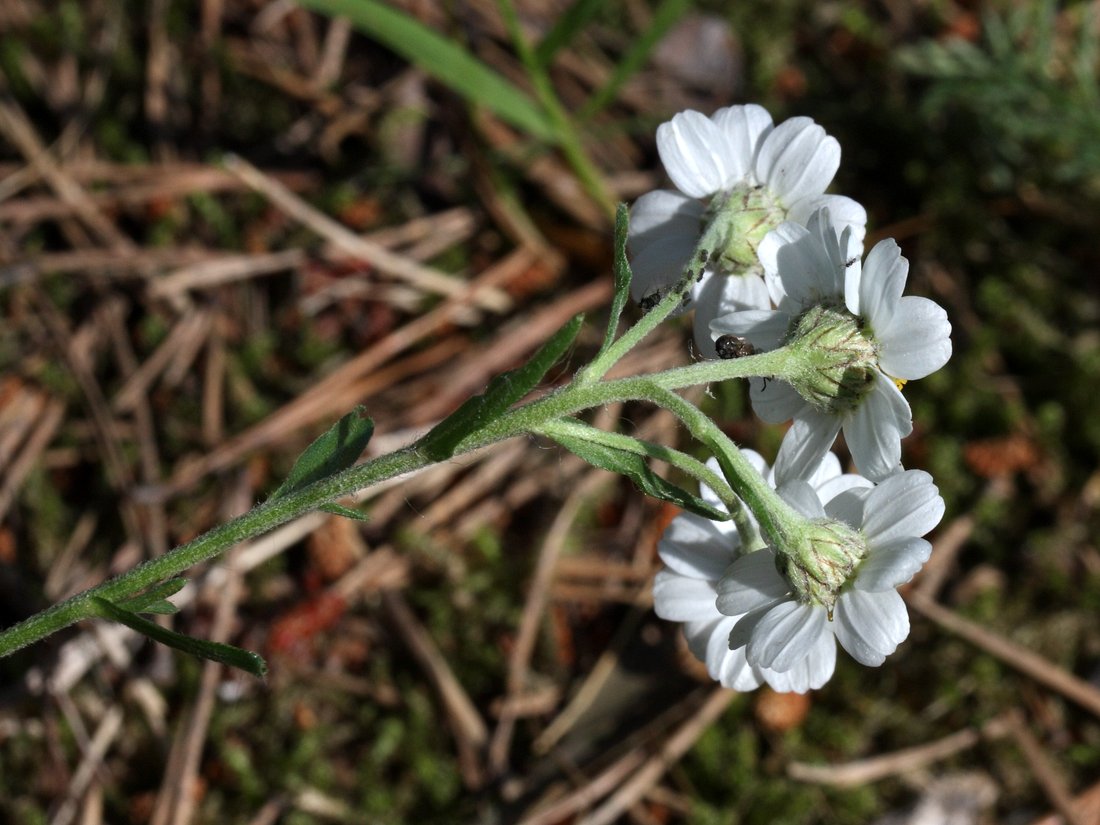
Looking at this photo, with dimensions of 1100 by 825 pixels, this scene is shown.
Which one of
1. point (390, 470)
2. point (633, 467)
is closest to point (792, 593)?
point (633, 467)

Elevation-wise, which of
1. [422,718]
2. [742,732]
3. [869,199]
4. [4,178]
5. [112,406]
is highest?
[4,178]

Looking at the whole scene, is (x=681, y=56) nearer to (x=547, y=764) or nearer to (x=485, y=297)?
(x=485, y=297)

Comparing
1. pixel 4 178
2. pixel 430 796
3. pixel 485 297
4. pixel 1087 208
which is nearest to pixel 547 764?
pixel 430 796

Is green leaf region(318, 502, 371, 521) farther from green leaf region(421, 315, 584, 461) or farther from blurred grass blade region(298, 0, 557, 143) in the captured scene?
blurred grass blade region(298, 0, 557, 143)

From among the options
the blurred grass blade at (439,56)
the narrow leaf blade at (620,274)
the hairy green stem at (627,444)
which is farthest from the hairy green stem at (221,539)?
the blurred grass blade at (439,56)

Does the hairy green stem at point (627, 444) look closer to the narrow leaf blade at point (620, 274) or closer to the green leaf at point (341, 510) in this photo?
the narrow leaf blade at point (620, 274)

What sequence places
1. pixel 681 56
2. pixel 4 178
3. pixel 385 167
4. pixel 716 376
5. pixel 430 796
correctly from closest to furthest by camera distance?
pixel 716 376 < pixel 430 796 < pixel 4 178 < pixel 385 167 < pixel 681 56

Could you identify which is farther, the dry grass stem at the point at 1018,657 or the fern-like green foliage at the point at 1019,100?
the fern-like green foliage at the point at 1019,100
